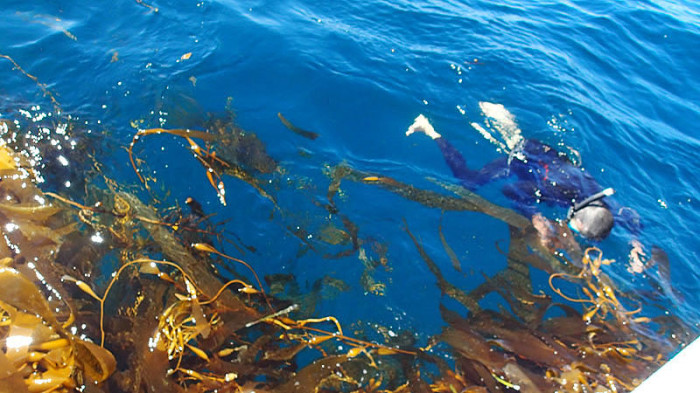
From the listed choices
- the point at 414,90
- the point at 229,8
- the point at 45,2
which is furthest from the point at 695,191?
the point at 45,2

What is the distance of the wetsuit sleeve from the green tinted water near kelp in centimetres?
90

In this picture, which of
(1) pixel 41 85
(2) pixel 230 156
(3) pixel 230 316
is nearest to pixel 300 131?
(2) pixel 230 156

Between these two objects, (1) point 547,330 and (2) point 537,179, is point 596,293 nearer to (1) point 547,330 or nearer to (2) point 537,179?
(1) point 547,330

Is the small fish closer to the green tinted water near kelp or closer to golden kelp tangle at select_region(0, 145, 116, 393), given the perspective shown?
the green tinted water near kelp

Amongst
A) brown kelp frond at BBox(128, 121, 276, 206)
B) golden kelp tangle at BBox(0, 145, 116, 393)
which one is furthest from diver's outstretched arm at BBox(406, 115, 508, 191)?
golden kelp tangle at BBox(0, 145, 116, 393)

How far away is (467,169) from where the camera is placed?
4.67m

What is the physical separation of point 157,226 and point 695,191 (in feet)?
20.8

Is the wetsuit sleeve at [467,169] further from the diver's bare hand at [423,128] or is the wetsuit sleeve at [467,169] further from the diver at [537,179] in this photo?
the diver's bare hand at [423,128]

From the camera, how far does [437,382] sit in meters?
2.76

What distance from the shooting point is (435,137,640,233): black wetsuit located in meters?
4.57

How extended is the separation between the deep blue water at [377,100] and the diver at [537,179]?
174 mm

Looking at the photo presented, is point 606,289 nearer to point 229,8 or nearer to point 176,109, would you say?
point 176,109

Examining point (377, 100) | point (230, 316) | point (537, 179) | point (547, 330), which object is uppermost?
point (377, 100)

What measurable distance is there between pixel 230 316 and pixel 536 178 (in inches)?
152
